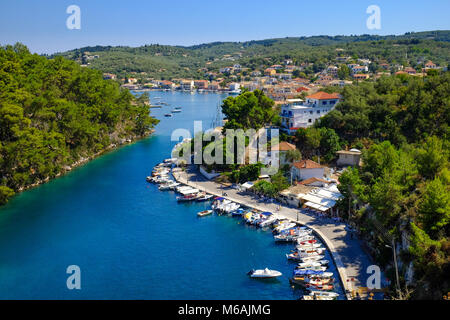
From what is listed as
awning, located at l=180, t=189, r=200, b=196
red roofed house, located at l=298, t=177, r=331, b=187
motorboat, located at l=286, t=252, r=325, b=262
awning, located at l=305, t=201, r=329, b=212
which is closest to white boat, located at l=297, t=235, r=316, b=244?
motorboat, located at l=286, t=252, r=325, b=262

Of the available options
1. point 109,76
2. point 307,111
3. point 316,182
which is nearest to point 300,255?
point 316,182

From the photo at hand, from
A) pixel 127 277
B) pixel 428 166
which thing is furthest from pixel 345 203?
pixel 127 277

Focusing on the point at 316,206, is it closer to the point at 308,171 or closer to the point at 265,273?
the point at 308,171

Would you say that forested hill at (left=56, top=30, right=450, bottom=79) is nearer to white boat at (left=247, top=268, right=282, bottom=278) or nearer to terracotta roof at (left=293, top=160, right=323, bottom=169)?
terracotta roof at (left=293, top=160, right=323, bottom=169)

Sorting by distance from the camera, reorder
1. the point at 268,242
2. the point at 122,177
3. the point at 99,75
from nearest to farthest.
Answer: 1. the point at 268,242
2. the point at 122,177
3. the point at 99,75

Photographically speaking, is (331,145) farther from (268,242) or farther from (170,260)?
(170,260)
